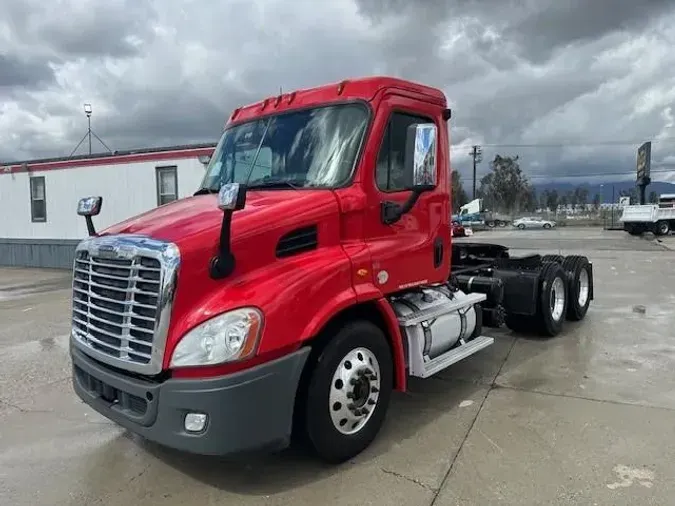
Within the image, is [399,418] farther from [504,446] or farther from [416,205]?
Result: [416,205]

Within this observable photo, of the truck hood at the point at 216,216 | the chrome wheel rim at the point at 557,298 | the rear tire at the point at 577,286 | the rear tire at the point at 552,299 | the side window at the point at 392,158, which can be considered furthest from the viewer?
the rear tire at the point at 577,286

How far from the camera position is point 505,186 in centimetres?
7681

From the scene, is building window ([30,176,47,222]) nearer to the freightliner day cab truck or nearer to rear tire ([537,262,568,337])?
the freightliner day cab truck

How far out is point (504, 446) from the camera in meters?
4.11

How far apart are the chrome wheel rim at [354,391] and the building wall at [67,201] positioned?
12.1 meters

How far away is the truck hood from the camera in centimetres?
347

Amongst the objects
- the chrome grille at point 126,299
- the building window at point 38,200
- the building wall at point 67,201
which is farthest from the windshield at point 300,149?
the building window at point 38,200

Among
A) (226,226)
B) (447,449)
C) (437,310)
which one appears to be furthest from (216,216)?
(447,449)

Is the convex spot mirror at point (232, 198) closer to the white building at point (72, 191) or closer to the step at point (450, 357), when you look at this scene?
the step at point (450, 357)

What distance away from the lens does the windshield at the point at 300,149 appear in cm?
413

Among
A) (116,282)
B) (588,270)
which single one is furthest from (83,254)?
(588,270)

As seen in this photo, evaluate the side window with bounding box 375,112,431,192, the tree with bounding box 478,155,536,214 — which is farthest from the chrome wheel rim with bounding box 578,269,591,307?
the tree with bounding box 478,155,536,214

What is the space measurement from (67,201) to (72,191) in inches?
17.7

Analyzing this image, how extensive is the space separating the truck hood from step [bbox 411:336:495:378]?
5.12 ft
